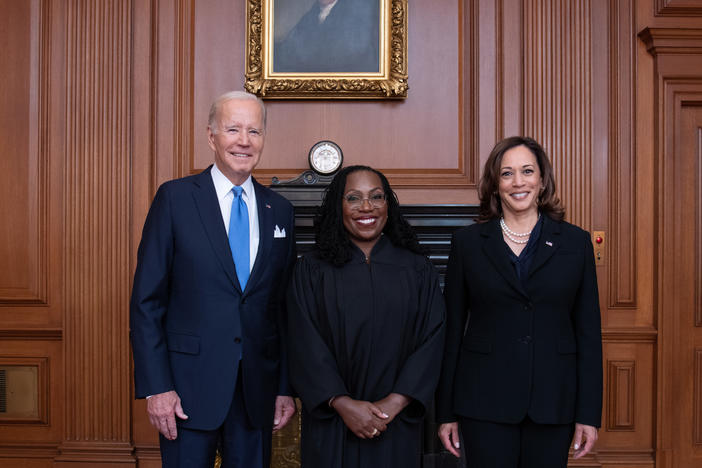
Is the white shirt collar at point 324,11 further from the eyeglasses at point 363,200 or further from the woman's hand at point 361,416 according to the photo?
the woman's hand at point 361,416

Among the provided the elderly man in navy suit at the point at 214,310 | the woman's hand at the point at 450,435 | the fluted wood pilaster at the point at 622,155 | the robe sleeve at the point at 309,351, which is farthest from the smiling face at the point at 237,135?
the fluted wood pilaster at the point at 622,155

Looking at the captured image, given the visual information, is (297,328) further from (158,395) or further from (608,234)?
(608,234)

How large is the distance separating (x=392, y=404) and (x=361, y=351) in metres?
0.20

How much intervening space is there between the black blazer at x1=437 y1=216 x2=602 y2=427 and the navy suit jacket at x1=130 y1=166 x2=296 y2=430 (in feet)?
2.30

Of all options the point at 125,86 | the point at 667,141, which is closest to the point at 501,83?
the point at 667,141

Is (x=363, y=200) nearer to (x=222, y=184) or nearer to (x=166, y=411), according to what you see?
(x=222, y=184)

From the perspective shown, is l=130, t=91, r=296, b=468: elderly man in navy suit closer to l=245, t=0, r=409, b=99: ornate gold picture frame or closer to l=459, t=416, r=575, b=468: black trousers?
l=459, t=416, r=575, b=468: black trousers

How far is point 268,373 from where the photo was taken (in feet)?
7.38

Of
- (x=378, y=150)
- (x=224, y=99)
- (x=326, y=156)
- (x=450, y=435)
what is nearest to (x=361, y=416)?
(x=450, y=435)

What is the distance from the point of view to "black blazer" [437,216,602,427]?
6.64 ft

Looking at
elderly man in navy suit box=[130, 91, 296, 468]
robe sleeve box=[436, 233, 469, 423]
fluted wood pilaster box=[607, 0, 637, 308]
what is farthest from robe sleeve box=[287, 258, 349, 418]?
fluted wood pilaster box=[607, 0, 637, 308]

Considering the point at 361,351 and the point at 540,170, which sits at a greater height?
the point at 540,170

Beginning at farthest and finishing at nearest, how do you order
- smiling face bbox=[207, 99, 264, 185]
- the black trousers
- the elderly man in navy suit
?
1. smiling face bbox=[207, 99, 264, 185]
2. the elderly man in navy suit
3. the black trousers

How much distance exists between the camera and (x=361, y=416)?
80.0 inches
